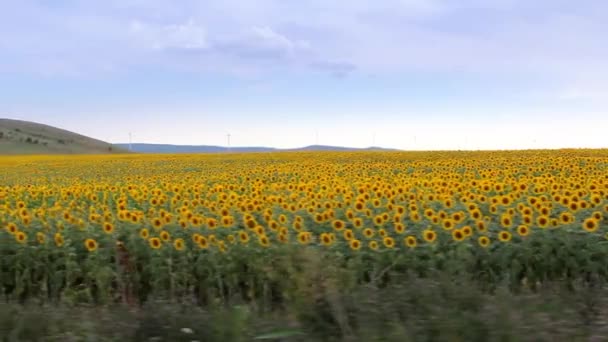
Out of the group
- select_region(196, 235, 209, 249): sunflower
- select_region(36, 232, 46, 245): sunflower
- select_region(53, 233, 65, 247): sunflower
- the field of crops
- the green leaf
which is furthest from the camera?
select_region(36, 232, 46, 245): sunflower

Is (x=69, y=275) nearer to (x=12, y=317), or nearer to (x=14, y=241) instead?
(x=14, y=241)

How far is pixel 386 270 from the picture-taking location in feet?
19.2

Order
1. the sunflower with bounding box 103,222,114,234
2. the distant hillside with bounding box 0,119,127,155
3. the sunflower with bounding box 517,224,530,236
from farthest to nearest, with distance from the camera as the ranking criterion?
the distant hillside with bounding box 0,119,127,155 → the sunflower with bounding box 103,222,114,234 → the sunflower with bounding box 517,224,530,236

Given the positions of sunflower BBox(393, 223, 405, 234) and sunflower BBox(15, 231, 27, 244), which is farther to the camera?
sunflower BBox(15, 231, 27, 244)

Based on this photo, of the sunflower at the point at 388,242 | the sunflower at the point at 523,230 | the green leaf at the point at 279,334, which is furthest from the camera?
the sunflower at the point at 523,230

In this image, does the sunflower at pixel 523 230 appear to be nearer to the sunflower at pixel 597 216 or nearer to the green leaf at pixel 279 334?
the sunflower at pixel 597 216

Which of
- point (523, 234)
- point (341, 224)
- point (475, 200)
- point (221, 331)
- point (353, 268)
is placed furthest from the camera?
point (475, 200)

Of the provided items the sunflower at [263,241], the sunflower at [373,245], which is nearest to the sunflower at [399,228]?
the sunflower at [373,245]

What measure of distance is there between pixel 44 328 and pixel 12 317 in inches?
13.0

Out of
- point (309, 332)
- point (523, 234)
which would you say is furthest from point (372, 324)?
point (523, 234)

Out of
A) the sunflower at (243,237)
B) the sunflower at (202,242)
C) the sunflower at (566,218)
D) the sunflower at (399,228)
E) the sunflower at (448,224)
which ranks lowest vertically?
the sunflower at (202,242)

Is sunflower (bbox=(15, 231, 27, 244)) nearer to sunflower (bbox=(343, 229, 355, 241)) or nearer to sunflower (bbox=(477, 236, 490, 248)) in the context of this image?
sunflower (bbox=(343, 229, 355, 241))

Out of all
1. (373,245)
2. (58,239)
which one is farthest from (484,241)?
(58,239)

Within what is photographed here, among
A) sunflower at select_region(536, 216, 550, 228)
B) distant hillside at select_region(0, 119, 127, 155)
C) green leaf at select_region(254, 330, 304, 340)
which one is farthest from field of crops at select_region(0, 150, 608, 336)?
distant hillside at select_region(0, 119, 127, 155)
